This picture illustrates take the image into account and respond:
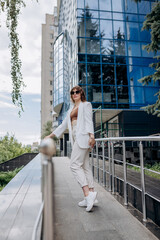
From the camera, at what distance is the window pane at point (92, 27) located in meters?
18.1

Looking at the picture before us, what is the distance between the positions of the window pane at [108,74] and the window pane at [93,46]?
1.54m

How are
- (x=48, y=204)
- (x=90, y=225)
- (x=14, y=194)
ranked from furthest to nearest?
1. (x=14, y=194)
2. (x=90, y=225)
3. (x=48, y=204)

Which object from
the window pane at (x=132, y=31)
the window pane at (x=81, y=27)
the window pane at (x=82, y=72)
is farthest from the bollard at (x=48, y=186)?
the window pane at (x=132, y=31)

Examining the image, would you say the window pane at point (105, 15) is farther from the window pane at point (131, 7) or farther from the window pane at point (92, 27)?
the window pane at point (131, 7)

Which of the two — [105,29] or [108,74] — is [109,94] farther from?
[105,29]

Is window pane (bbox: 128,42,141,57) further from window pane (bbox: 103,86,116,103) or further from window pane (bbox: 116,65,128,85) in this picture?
window pane (bbox: 103,86,116,103)

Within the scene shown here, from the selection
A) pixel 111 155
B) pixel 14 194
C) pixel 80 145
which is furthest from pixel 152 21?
pixel 14 194

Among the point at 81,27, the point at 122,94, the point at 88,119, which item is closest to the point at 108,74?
the point at 122,94

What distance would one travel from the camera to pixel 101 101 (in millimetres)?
17109

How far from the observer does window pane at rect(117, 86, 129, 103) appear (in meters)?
17.5

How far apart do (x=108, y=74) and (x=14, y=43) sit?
1480cm

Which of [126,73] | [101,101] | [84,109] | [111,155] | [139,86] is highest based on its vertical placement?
[126,73]

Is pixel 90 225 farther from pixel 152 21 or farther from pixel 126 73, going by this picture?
pixel 126 73

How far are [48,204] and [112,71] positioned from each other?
59.1 ft
